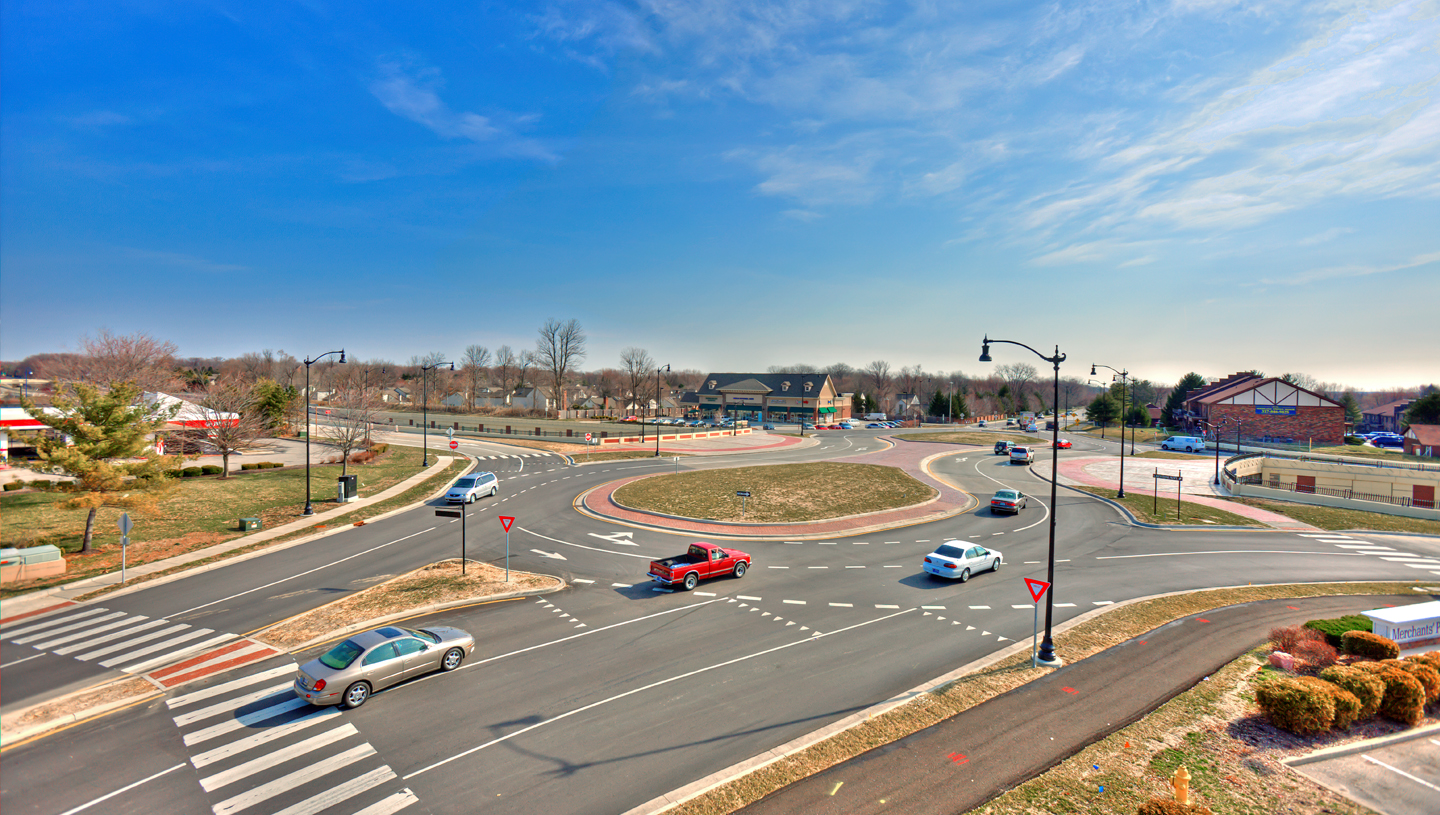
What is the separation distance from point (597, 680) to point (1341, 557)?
3527 cm

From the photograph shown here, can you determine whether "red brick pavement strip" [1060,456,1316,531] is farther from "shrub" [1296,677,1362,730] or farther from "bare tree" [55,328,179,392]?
"bare tree" [55,328,179,392]

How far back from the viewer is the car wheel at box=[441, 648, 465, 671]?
14.4 m

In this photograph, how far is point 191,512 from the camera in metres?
29.9

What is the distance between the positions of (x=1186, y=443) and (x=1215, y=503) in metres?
37.8

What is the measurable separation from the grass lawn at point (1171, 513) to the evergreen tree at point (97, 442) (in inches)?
1824

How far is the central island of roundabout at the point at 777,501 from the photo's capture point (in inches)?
1197

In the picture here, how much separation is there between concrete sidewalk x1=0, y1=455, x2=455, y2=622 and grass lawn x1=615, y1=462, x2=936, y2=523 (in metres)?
15.3

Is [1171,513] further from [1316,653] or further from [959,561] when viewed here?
[1316,653]

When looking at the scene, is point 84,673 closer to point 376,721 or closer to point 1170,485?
point 376,721

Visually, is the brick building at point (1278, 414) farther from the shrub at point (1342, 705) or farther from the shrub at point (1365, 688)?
the shrub at point (1342, 705)

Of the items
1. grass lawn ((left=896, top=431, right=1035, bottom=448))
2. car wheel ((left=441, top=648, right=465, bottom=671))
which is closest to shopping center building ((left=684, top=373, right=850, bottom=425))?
grass lawn ((left=896, top=431, right=1035, bottom=448))

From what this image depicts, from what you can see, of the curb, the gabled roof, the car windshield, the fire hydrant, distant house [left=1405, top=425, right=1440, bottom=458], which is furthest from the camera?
the gabled roof

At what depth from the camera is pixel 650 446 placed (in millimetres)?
64625

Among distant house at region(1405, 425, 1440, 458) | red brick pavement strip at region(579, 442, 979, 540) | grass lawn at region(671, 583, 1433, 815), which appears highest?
distant house at region(1405, 425, 1440, 458)
